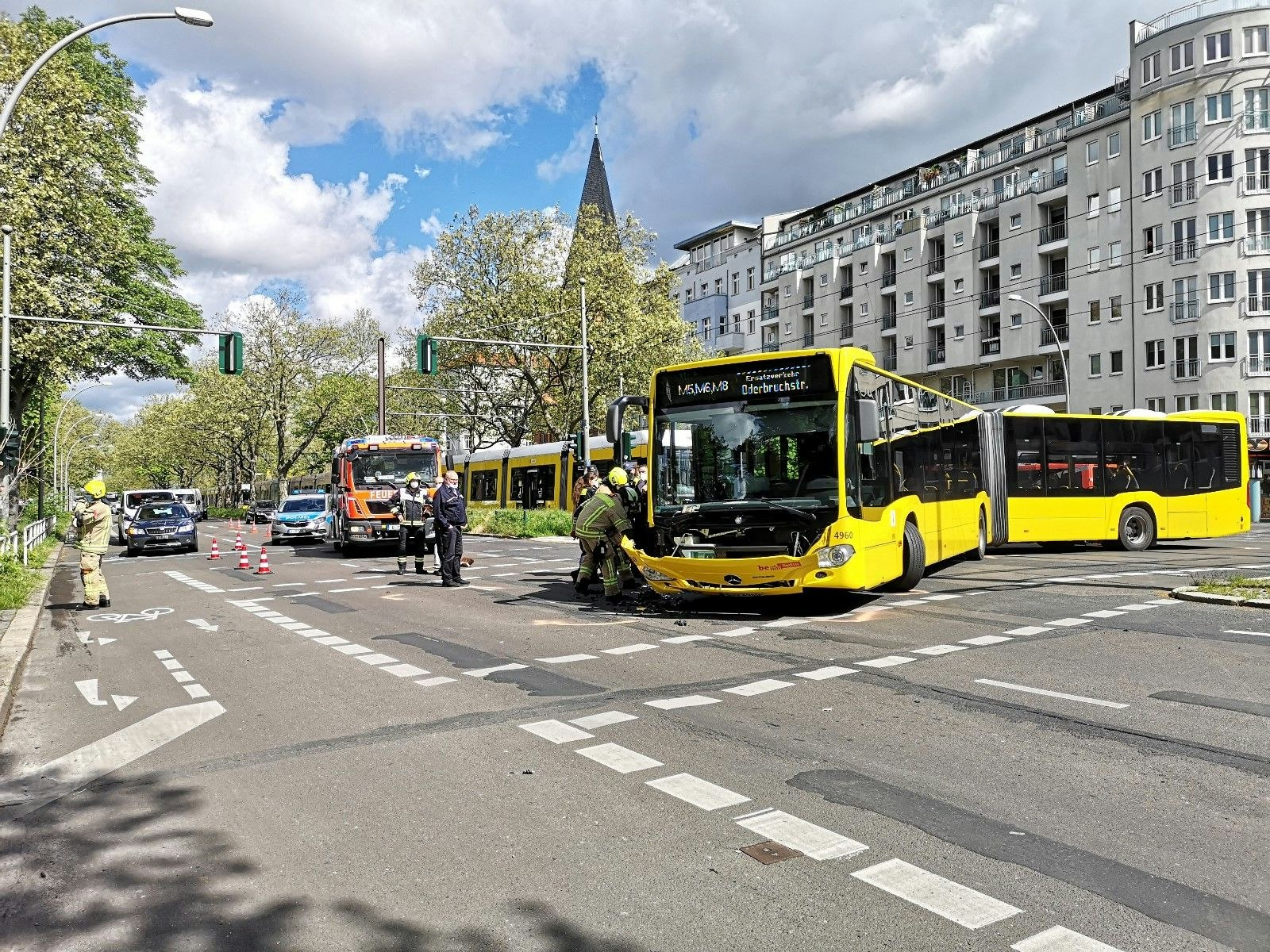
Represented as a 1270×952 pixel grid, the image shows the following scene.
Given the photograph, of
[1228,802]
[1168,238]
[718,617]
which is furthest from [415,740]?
[1168,238]

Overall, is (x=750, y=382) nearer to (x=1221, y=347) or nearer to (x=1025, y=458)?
(x=1025, y=458)

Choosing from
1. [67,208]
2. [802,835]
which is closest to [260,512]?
[67,208]

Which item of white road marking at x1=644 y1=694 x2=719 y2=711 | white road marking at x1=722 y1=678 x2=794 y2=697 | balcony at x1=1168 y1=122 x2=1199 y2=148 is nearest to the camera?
white road marking at x1=644 y1=694 x2=719 y2=711

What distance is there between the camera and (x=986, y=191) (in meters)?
56.4

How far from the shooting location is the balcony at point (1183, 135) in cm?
4509

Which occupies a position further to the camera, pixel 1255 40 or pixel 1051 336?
pixel 1051 336

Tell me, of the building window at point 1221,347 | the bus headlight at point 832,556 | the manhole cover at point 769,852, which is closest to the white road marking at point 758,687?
the manhole cover at point 769,852

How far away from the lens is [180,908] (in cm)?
378

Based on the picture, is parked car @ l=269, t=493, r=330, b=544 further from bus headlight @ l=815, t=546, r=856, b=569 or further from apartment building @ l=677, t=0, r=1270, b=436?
bus headlight @ l=815, t=546, r=856, b=569

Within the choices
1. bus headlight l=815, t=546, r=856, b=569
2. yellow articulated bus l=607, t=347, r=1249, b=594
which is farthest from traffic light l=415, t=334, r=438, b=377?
bus headlight l=815, t=546, r=856, b=569

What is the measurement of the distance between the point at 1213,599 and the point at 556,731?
8923 millimetres

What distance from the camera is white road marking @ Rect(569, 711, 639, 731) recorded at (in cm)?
645

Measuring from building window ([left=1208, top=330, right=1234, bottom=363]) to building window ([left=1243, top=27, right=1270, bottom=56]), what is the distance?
476 inches

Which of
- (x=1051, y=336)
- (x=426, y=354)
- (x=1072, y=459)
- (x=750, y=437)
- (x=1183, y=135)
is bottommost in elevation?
(x=1072, y=459)
